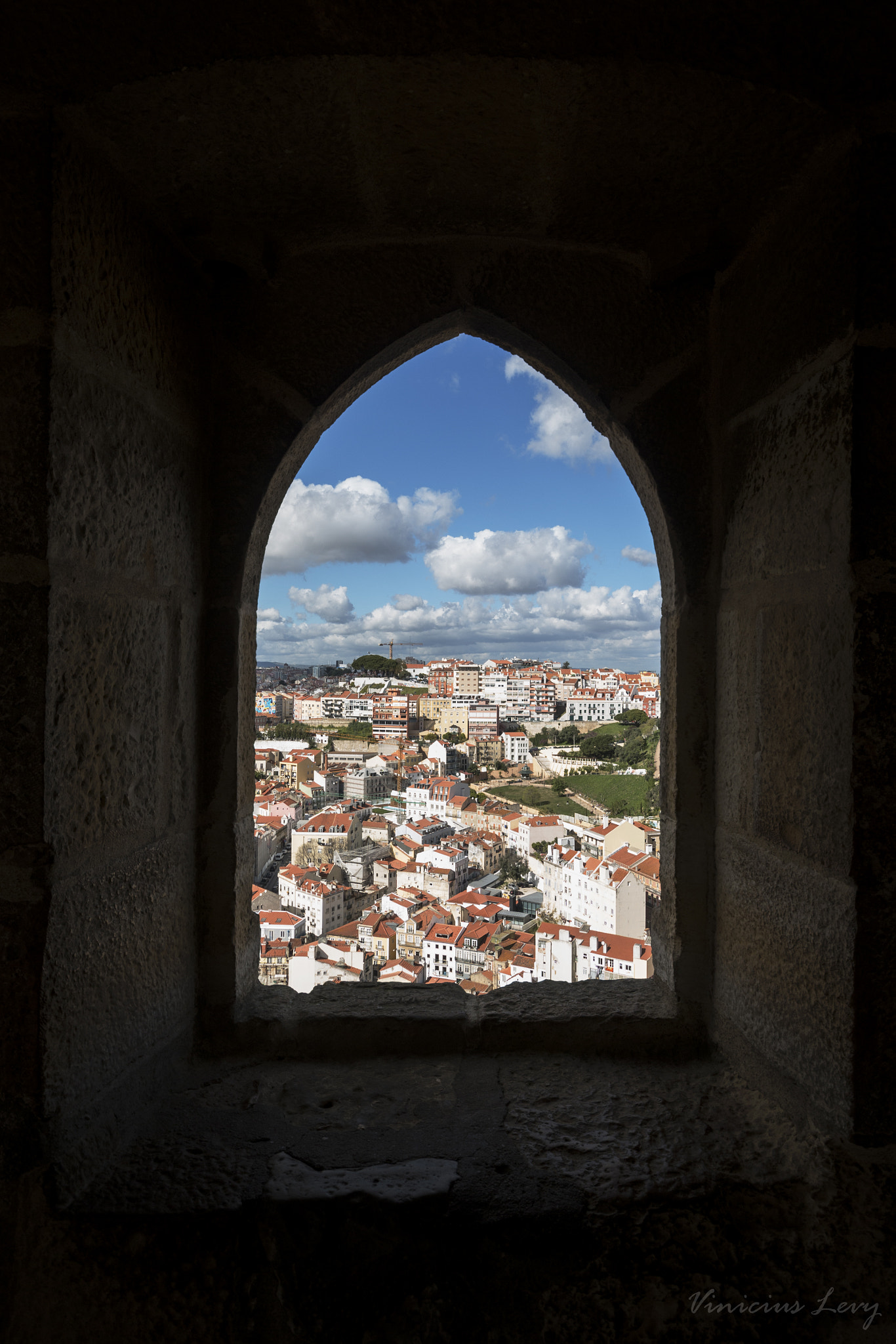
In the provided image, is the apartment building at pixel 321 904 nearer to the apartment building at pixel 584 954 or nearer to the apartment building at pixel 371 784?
the apartment building at pixel 584 954

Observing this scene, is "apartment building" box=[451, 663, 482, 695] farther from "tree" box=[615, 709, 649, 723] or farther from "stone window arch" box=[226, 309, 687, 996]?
"stone window arch" box=[226, 309, 687, 996]

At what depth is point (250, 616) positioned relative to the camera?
1.39 meters

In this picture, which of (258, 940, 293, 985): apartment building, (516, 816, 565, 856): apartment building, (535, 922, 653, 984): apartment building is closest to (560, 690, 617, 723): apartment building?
(516, 816, 565, 856): apartment building

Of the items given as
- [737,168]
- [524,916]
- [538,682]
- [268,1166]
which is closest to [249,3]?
[737,168]

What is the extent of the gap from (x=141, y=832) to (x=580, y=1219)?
2.71 ft

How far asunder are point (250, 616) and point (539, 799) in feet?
10.0

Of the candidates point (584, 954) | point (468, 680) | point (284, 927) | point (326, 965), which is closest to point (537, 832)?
point (284, 927)

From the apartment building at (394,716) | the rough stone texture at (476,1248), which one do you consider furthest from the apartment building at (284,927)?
the apartment building at (394,716)

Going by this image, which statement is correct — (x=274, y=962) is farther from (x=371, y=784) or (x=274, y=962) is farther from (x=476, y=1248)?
(x=371, y=784)

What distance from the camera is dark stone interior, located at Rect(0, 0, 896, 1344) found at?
90cm

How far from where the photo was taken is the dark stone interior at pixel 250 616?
0.90 meters

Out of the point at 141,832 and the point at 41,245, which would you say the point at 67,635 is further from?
the point at 41,245

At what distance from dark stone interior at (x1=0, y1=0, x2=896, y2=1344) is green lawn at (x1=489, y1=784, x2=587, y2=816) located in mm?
1890

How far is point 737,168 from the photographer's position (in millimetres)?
1049
